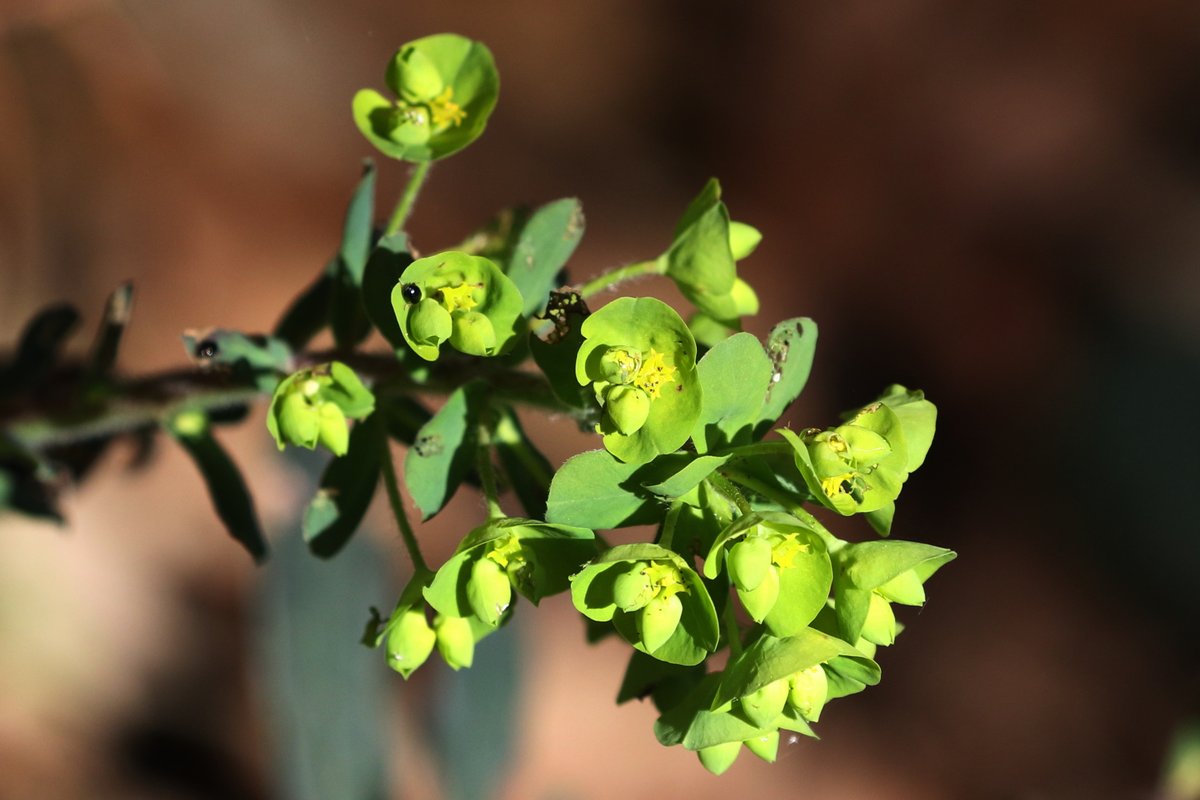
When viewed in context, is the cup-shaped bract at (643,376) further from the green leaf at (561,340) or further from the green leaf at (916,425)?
the green leaf at (916,425)

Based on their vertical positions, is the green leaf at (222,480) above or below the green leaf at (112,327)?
below

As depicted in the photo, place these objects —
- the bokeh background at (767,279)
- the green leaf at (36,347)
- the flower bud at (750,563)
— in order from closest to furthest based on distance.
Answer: the flower bud at (750,563), the green leaf at (36,347), the bokeh background at (767,279)

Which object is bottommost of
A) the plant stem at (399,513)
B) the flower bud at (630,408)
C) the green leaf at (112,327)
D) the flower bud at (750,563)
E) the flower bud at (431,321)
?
the green leaf at (112,327)

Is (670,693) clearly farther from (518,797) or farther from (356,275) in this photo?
(518,797)

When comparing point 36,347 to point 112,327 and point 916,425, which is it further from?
point 916,425

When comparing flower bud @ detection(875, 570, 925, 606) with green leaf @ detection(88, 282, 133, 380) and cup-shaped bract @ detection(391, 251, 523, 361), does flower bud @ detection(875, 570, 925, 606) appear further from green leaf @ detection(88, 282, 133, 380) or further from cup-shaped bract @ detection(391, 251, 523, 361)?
green leaf @ detection(88, 282, 133, 380)

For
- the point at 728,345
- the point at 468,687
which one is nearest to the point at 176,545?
the point at 468,687

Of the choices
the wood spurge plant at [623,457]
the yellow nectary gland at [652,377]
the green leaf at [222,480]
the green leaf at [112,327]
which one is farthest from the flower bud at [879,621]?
the green leaf at [112,327]

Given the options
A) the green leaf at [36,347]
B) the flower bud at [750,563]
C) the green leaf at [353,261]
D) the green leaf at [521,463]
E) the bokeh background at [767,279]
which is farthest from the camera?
the bokeh background at [767,279]

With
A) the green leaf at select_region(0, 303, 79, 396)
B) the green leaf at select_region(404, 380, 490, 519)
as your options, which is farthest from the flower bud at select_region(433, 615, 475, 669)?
the green leaf at select_region(0, 303, 79, 396)
